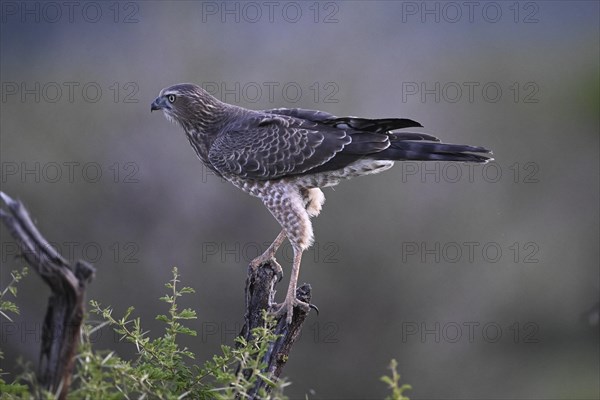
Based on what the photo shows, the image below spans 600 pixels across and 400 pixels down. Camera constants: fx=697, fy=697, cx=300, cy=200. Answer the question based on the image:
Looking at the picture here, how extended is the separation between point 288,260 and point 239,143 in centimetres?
226

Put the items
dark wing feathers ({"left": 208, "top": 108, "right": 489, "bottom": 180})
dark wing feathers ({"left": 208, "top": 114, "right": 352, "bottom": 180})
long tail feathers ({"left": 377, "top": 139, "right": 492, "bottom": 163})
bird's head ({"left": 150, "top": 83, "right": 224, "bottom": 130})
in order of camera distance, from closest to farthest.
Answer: long tail feathers ({"left": 377, "top": 139, "right": 492, "bottom": 163})
dark wing feathers ({"left": 208, "top": 108, "right": 489, "bottom": 180})
dark wing feathers ({"left": 208, "top": 114, "right": 352, "bottom": 180})
bird's head ({"left": 150, "top": 83, "right": 224, "bottom": 130})

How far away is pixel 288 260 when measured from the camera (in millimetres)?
5801

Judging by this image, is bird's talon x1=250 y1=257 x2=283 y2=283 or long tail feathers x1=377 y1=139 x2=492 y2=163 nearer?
long tail feathers x1=377 y1=139 x2=492 y2=163

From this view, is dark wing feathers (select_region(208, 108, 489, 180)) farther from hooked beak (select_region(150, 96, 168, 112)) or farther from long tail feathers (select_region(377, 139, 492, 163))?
hooked beak (select_region(150, 96, 168, 112))

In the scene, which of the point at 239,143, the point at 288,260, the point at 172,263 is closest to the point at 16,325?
the point at 172,263

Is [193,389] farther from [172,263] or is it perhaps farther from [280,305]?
[172,263]

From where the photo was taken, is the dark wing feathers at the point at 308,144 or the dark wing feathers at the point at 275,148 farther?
the dark wing feathers at the point at 275,148

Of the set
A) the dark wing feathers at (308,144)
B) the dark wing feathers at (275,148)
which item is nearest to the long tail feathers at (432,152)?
the dark wing feathers at (308,144)

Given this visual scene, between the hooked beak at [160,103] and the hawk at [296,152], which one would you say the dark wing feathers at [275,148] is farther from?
the hooked beak at [160,103]

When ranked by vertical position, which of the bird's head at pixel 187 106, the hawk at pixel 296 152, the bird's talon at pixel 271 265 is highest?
the bird's head at pixel 187 106

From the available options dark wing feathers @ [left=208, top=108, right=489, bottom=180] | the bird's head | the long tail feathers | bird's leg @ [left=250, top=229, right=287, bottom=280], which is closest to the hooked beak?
the bird's head

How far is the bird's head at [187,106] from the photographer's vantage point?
3.89m

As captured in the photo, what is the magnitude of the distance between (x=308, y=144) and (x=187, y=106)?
78 cm

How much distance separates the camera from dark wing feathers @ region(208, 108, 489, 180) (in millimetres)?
3445
